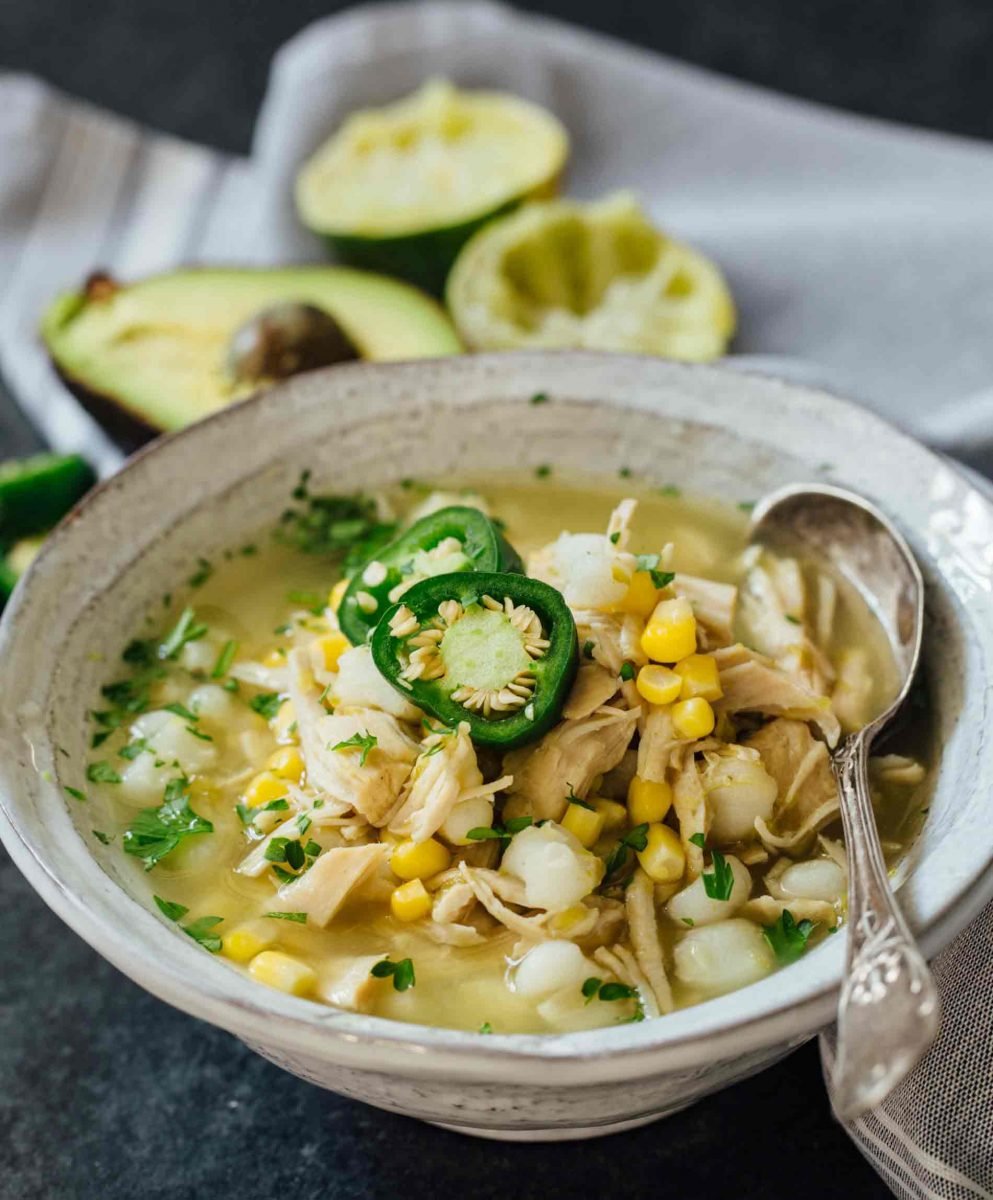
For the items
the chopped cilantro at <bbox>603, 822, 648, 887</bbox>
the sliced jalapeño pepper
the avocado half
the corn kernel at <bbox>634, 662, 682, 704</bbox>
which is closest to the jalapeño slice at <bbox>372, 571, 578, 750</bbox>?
the corn kernel at <bbox>634, 662, 682, 704</bbox>

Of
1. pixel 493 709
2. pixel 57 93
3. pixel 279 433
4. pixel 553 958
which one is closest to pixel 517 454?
pixel 279 433

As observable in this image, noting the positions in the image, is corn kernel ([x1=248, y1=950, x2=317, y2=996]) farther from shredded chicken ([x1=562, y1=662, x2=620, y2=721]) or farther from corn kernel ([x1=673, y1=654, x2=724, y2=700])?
corn kernel ([x1=673, y1=654, x2=724, y2=700])

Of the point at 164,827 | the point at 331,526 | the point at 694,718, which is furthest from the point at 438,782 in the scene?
the point at 331,526

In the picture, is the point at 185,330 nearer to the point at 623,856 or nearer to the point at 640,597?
the point at 640,597

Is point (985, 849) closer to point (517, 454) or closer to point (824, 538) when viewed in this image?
point (824, 538)

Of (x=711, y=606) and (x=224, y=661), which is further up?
(x=711, y=606)

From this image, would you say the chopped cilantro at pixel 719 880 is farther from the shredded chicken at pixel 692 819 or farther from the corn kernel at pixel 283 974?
the corn kernel at pixel 283 974
